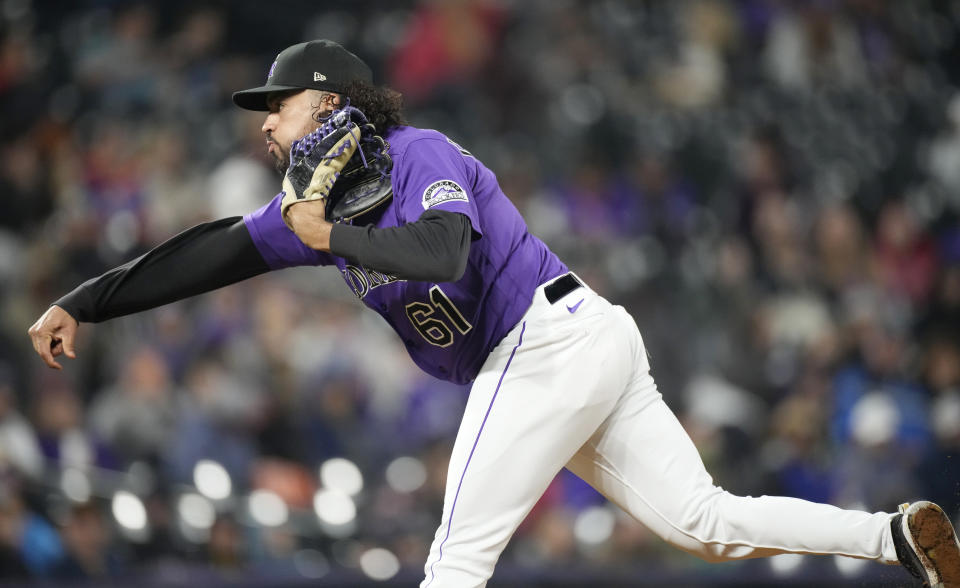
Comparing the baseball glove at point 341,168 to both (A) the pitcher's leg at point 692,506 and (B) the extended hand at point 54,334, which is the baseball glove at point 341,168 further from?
(A) the pitcher's leg at point 692,506

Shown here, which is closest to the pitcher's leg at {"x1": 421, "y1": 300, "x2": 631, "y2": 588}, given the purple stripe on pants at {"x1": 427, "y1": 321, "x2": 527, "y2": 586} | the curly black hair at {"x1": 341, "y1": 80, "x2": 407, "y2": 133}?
the purple stripe on pants at {"x1": 427, "y1": 321, "x2": 527, "y2": 586}

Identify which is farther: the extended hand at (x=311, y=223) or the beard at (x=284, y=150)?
the beard at (x=284, y=150)

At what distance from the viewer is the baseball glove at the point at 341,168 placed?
2.99 m

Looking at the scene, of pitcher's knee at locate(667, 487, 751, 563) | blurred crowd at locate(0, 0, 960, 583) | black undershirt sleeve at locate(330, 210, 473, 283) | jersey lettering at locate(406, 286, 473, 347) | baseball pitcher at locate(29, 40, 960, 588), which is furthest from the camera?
blurred crowd at locate(0, 0, 960, 583)

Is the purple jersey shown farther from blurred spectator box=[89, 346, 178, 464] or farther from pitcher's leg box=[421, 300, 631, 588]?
blurred spectator box=[89, 346, 178, 464]

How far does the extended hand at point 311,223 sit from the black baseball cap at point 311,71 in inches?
18.3

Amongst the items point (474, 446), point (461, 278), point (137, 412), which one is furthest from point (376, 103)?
point (137, 412)

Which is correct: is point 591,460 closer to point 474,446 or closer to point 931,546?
point 474,446

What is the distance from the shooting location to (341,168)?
3.03 metres

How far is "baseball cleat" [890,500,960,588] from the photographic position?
284cm

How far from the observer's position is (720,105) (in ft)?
30.3

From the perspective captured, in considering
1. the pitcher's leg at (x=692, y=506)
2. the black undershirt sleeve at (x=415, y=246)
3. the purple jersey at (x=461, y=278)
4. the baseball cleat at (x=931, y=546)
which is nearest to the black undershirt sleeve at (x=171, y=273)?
the purple jersey at (x=461, y=278)

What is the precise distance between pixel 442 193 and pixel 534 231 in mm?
5152

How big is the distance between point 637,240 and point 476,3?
2.63 meters
